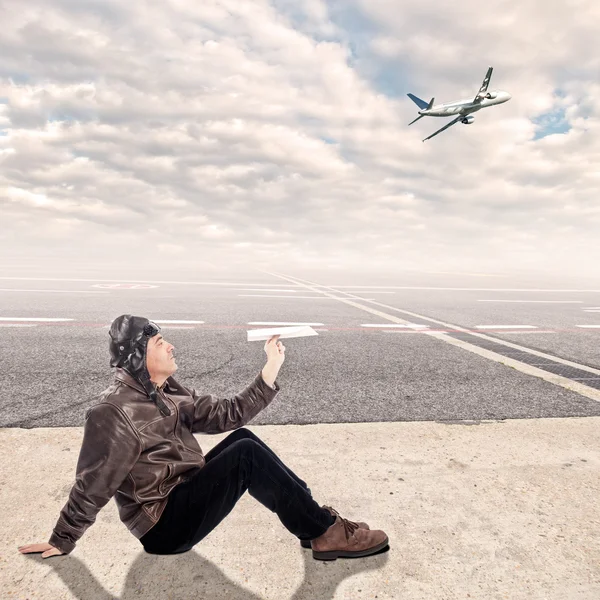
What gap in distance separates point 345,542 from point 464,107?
1244 inches

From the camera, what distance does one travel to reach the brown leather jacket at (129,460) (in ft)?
6.45

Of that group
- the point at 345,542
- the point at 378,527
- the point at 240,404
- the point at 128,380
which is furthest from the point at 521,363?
the point at 128,380

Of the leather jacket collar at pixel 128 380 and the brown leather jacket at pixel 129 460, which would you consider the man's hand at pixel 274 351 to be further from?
the leather jacket collar at pixel 128 380

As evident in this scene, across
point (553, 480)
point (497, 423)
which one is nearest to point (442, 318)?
point (497, 423)

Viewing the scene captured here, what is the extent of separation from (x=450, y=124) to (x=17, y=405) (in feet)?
108

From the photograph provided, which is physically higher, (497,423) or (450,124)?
(450,124)

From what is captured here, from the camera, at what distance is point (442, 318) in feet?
39.1

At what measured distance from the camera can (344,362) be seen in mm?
6684

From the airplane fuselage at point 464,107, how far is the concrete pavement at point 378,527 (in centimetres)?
2953

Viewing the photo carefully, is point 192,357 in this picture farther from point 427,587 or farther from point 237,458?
point 427,587

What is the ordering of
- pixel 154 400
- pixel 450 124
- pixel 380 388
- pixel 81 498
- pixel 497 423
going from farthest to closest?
pixel 450 124
pixel 380 388
pixel 497 423
pixel 154 400
pixel 81 498

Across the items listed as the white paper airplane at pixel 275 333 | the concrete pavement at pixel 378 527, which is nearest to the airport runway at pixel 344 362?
the concrete pavement at pixel 378 527

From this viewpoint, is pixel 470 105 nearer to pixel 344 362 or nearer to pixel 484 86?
pixel 484 86

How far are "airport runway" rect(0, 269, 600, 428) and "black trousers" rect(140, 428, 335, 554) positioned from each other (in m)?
1.84
